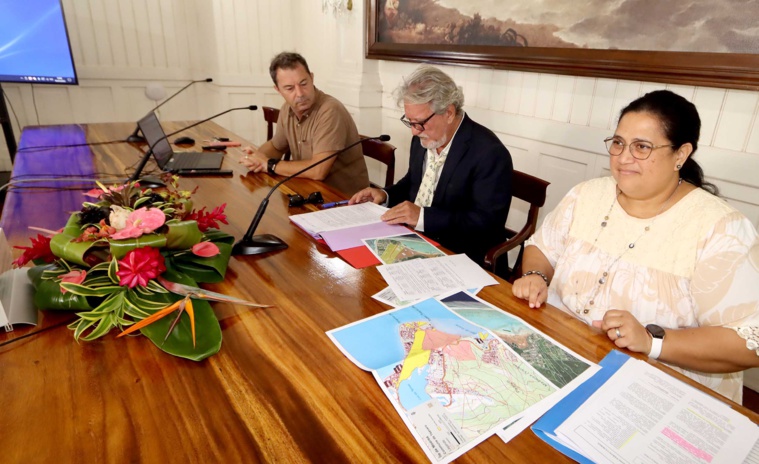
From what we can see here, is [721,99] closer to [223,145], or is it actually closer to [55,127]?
[223,145]

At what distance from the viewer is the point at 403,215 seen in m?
1.49

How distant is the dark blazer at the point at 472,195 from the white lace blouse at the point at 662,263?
0.30 meters

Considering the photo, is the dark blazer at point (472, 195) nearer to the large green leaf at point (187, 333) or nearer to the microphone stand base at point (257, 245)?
the microphone stand base at point (257, 245)

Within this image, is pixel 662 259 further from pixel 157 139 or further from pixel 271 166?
pixel 157 139

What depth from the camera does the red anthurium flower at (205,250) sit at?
3.48 ft

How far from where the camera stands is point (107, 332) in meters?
0.91

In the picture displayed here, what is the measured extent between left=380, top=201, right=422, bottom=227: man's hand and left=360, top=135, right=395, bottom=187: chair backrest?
0.62 metres

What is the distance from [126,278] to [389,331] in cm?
54

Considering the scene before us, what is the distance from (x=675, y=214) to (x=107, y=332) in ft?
4.31

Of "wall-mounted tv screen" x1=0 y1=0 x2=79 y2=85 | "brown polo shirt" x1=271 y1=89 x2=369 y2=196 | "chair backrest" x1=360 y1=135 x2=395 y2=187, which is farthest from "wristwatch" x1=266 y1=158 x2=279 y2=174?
"wall-mounted tv screen" x1=0 y1=0 x2=79 y2=85

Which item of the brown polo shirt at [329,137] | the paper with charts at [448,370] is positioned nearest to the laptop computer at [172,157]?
the brown polo shirt at [329,137]

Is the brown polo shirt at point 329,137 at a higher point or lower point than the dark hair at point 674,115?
lower

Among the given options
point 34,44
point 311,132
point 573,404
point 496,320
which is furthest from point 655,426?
point 34,44

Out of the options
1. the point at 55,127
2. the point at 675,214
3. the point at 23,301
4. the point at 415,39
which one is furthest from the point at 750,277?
the point at 55,127
